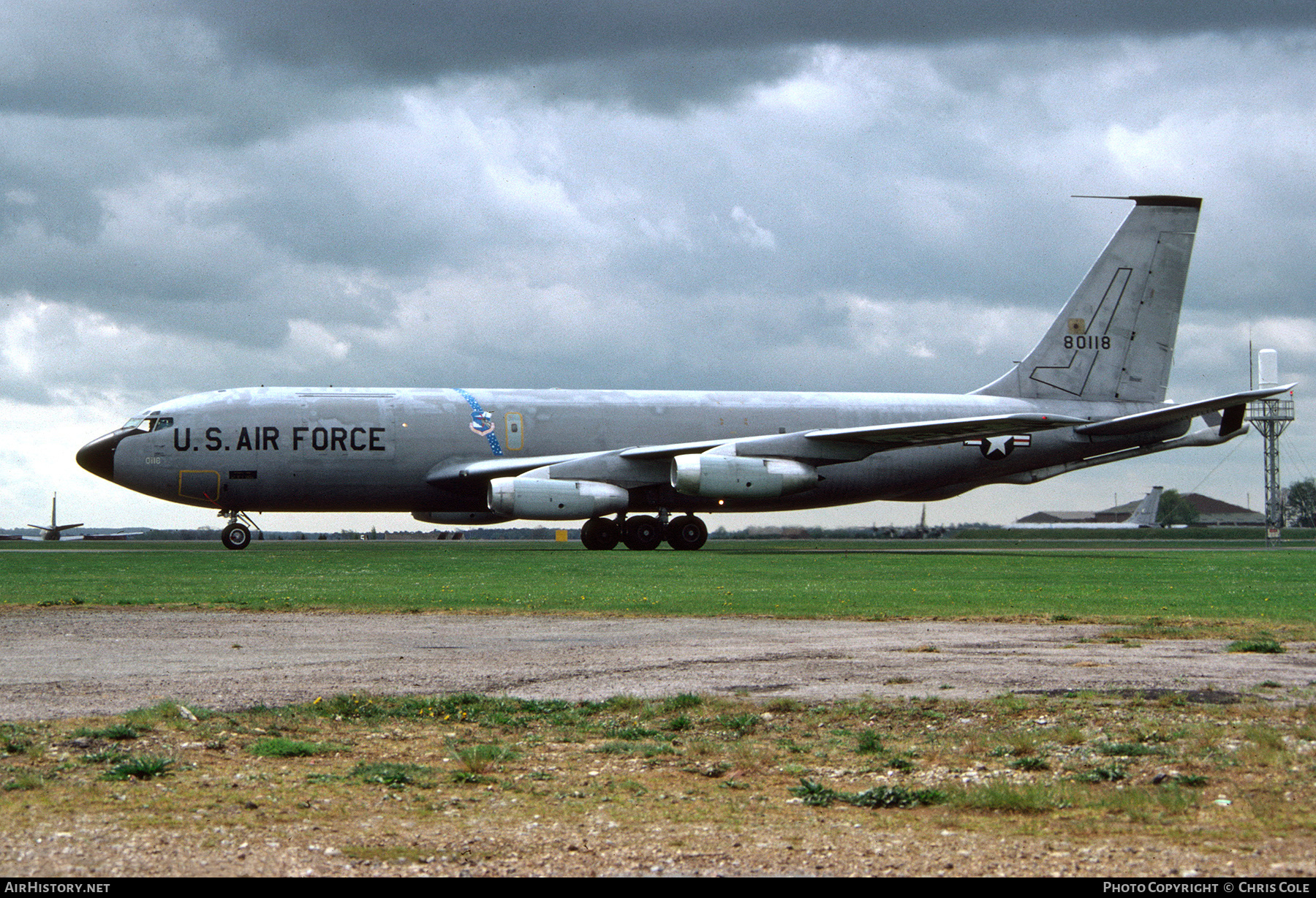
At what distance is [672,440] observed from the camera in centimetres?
3416

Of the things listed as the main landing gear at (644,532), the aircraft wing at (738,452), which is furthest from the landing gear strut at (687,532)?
the aircraft wing at (738,452)

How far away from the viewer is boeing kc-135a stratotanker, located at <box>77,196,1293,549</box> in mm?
31312

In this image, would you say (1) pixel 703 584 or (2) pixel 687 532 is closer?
(1) pixel 703 584

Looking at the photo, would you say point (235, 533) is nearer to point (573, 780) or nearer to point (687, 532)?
point (687, 532)

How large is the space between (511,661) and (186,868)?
18.6 ft

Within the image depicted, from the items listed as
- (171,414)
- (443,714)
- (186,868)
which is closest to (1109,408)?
(171,414)

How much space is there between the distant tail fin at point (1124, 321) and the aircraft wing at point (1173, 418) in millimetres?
1860

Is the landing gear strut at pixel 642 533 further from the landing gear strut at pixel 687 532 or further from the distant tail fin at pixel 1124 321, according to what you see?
the distant tail fin at pixel 1124 321

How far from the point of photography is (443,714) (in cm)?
759

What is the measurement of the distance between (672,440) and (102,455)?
14888 mm

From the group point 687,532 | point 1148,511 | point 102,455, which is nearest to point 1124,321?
point 687,532

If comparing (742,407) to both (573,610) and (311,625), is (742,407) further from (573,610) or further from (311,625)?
(311,625)

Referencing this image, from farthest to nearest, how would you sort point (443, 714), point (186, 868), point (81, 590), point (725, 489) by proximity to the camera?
point (725, 489) < point (81, 590) < point (443, 714) < point (186, 868)

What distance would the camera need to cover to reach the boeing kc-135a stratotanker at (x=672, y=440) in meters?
31.3
